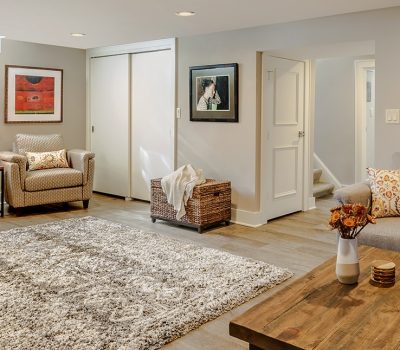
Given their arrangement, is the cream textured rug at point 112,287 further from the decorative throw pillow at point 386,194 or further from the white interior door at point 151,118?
the white interior door at point 151,118

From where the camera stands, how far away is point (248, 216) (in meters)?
4.88

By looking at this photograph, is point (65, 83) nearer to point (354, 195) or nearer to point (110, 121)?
point (110, 121)

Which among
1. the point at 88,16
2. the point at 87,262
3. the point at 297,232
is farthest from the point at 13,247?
the point at 297,232

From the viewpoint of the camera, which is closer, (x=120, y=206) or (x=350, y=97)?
(x=120, y=206)

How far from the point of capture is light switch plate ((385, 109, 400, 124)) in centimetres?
383

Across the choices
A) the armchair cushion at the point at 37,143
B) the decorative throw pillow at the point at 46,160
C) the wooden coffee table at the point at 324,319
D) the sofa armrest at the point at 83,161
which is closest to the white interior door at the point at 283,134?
the sofa armrest at the point at 83,161

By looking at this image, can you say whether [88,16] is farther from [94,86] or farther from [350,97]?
[350,97]

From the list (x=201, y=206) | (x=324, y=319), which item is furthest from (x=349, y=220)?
(x=201, y=206)

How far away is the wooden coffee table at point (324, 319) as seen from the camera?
4.96 ft

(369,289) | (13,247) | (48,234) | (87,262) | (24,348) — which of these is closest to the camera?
(369,289)

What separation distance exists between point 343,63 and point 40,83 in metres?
4.33

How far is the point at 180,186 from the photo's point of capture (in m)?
4.69

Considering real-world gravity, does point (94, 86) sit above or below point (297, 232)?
above

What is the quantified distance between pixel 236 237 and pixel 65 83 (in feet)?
12.0
